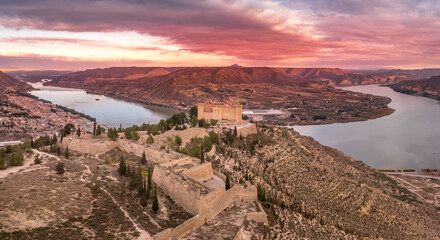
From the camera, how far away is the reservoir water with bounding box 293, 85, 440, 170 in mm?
43844

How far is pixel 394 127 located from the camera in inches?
2665

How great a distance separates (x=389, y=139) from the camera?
56062 millimetres

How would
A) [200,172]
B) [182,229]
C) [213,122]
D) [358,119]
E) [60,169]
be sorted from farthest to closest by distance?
1. [358,119]
2. [213,122]
3. [200,172]
4. [60,169]
5. [182,229]

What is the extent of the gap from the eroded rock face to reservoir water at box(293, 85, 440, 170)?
12982mm

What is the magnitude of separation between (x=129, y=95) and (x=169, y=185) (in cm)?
10961

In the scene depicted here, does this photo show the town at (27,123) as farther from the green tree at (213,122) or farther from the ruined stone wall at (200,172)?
the ruined stone wall at (200,172)

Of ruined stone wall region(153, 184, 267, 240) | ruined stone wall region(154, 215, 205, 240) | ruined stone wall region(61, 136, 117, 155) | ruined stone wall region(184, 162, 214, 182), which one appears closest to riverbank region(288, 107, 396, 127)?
ruined stone wall region(61, 136, 117, 155)

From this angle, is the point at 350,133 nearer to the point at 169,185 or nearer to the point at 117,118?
the point at 117,118

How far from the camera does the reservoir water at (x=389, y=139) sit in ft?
144

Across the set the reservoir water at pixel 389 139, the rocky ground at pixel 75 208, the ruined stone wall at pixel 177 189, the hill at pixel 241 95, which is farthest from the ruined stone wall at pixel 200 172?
the hill at pixel 241 95

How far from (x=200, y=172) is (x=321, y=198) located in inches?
400

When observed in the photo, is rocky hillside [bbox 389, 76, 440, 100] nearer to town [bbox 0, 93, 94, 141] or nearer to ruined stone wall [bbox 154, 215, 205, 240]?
town [bbox 0, 93, 94, 141]

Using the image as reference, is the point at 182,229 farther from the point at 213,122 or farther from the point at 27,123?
the point at 27,123

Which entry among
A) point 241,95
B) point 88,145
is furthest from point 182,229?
point 241,95
